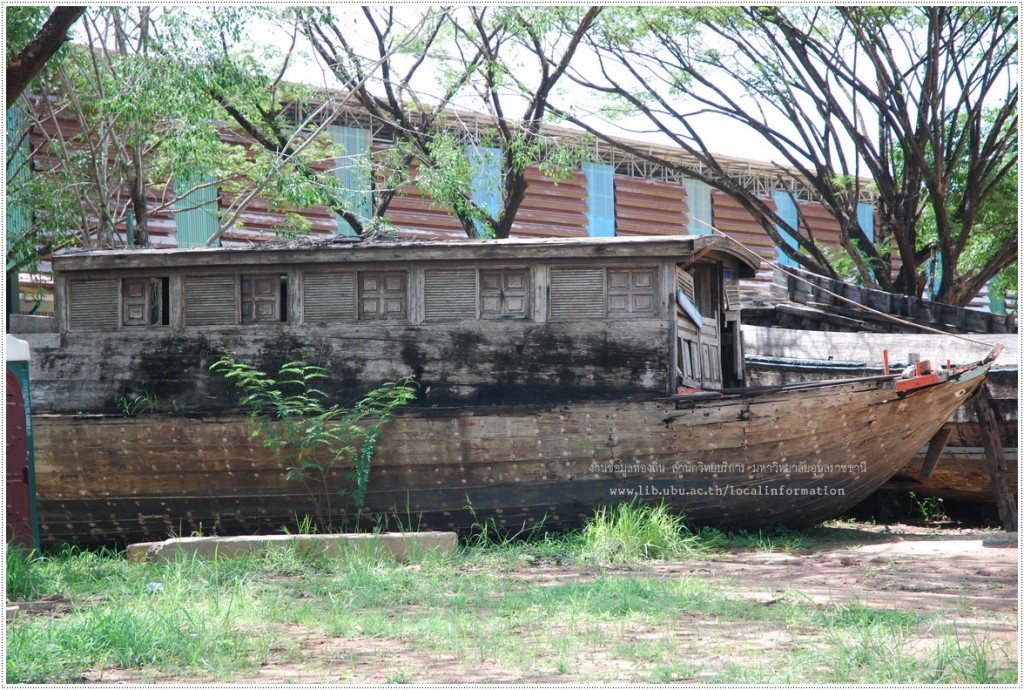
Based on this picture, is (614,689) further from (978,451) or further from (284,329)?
(978,451)

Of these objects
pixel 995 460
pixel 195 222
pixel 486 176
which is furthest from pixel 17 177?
pixel 995 460

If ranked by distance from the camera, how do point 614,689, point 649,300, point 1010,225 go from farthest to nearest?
point 1010,225
point 649,300
point 614,689

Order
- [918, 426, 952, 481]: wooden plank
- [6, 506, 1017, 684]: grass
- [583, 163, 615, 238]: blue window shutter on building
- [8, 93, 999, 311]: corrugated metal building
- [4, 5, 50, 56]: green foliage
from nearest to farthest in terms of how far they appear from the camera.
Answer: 1. [6, 506, 1017, 684]: grass
2. [4, 5, 50, 56]: green foliage
3. [918, 426, 952, 481]: wooden plank
4. [8, 93, 999, 311]: corrugated metal building
5. [583, 163, 615, 238]: blue window shutter on building

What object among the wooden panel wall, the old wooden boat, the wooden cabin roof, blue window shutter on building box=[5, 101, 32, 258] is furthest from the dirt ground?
blue window shutter on building box=[5, 101, 32, 258]

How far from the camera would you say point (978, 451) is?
416 inches

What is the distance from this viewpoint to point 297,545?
24.5 ft

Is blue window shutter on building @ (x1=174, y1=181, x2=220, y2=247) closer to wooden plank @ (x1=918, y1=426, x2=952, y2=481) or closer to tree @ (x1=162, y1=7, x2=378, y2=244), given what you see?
tree @ (x1=162, y1=7, x2=378, y2=244)

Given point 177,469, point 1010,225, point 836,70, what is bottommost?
point 177,469

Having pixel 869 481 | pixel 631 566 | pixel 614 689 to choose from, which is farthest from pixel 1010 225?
pixel 614 689

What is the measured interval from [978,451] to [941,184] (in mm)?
6155

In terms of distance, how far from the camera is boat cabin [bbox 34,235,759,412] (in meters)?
8.56

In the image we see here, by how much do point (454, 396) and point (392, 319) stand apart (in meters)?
0.92

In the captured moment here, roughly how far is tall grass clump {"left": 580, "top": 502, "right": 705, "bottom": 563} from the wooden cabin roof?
2248 mm

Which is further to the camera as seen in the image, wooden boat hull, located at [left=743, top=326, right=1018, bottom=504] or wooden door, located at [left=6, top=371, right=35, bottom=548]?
wooden boat hull, located at [left=743, top=326, right=1018, bottom=504]
